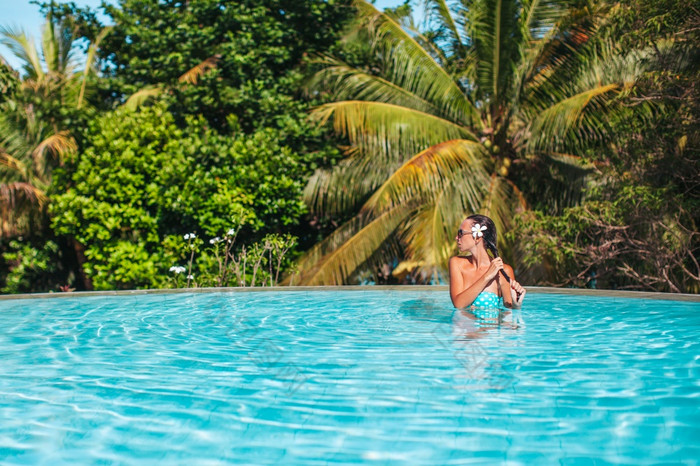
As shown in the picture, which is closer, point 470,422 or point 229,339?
point 470,422

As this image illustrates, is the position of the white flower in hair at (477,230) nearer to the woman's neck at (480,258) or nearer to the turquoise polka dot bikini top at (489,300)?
the woman's neck at (480,258)

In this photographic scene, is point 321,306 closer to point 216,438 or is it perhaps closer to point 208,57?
point 216,438

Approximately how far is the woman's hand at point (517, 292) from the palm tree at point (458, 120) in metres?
4.53

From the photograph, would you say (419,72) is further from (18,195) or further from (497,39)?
(18,195)

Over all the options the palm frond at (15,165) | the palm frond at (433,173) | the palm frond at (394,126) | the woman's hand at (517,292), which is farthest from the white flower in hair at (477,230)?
the palm frond at (15,165)

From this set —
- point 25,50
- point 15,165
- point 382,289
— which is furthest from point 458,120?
point 25,50

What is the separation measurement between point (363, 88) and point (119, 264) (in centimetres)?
639

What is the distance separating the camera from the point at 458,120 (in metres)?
13.9

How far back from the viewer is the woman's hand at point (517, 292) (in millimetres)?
6660

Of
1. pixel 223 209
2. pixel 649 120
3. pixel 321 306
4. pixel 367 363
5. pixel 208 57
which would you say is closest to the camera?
pixel 367 363

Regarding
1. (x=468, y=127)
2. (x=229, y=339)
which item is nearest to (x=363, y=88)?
(x=468, y=127)

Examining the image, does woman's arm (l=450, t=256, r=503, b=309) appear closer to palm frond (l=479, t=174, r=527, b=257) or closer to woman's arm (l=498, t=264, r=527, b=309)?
woman's arm (l=498, t=264, r=527, b=309)

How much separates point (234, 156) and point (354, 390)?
1027 centimetres

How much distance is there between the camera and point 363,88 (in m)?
14.3
